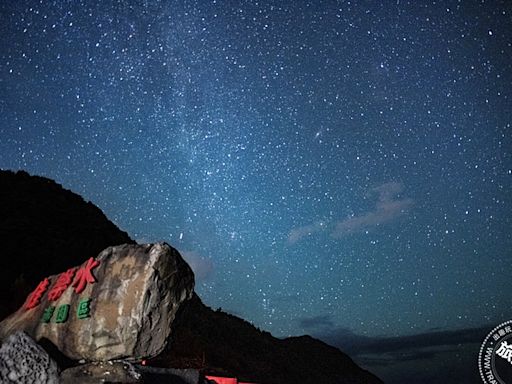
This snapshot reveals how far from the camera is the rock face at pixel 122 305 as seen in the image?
5402 millimetres

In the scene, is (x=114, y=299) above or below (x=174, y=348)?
above

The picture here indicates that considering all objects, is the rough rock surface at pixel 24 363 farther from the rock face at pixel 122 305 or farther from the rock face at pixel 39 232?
the rock face at pixel 39 232

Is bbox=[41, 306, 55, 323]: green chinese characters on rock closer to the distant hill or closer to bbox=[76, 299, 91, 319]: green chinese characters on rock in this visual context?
bbox=[76, 299, 91, 319]: green chinese characters on rock

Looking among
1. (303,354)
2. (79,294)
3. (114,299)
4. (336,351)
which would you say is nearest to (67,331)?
(79,294)

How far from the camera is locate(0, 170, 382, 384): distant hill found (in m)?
14.3

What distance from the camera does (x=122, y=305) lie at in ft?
18.0

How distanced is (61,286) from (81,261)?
35.6 feet

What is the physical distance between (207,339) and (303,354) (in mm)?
18039

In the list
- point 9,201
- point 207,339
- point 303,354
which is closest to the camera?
point 9,201

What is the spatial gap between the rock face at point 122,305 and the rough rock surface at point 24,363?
0.43 meters

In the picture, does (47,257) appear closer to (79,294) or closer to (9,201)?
(9,201)

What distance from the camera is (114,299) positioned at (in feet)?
18.2

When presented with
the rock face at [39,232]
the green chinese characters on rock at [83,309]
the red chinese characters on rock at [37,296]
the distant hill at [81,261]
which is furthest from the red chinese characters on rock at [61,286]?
the rock face at [39,232]

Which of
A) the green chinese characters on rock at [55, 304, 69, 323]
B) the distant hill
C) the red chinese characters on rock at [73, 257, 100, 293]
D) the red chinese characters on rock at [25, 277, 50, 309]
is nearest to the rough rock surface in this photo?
the green chinese characters on rock at [55, 304, 69, 323]
